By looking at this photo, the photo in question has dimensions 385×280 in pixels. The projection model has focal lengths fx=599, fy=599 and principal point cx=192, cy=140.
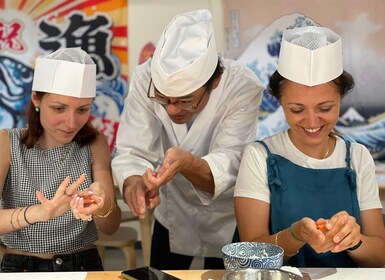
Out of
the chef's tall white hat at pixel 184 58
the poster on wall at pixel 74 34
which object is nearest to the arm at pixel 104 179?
the chef's tall white hat at pixel 184 58

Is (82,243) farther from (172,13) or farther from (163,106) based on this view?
(172,13)

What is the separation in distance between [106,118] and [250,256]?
9.07ft

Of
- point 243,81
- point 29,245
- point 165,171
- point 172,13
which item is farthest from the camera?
point 172,13

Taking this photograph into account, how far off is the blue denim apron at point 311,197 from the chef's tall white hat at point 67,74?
71 centimetres

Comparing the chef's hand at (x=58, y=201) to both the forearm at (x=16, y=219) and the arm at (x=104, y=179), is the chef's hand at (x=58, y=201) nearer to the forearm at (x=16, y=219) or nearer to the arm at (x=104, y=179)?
the forearm at (x=16, y=219)

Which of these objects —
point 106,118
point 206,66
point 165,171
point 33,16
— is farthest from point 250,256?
point 33,16

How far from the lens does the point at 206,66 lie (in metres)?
2.03

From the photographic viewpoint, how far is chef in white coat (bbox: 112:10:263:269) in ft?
6.47

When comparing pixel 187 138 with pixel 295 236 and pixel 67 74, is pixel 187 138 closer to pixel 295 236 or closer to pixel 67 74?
pixel 67 74

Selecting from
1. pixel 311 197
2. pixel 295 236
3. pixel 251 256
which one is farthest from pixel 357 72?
→ pixel 251 256

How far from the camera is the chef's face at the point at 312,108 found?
1828mm

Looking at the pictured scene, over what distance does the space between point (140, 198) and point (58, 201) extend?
10.1 inches

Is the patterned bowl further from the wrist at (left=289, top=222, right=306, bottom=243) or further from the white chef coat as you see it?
the white chef coat

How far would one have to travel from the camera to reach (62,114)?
2051mm
